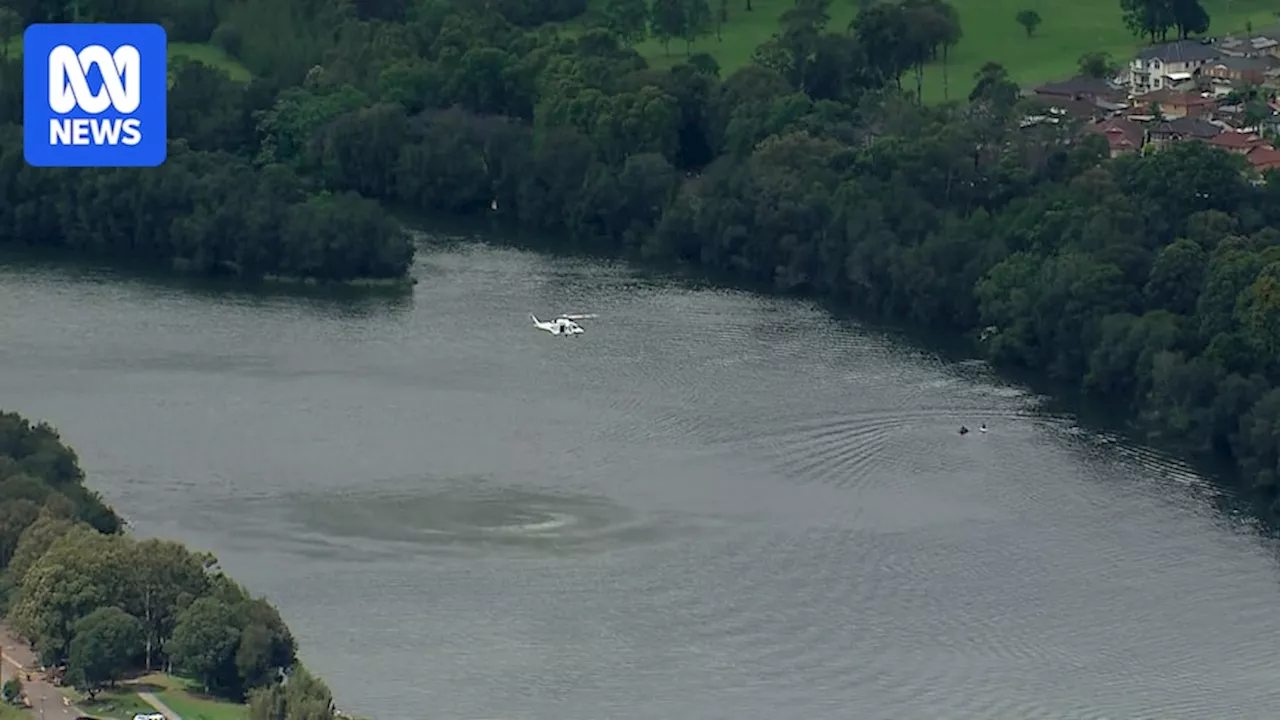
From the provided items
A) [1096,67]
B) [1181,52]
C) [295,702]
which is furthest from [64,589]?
[1181,52]

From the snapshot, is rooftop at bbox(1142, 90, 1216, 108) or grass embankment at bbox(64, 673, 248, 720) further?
rooftop at bbox(1142, 90, 1216, 108)

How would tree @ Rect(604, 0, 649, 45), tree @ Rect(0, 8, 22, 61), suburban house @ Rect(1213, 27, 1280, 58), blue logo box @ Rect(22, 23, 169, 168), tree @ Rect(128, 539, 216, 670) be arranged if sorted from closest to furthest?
blue logo box @ Rect(22, 23, 169, 168) < tree @ Rect(128, 539, 216, 670) < tree @ Rect(0, 8, 22, 61) < suburban house @ Rect(1213, 27, 1280, 58) < tree @ Rect(604, 0, 649, 45)

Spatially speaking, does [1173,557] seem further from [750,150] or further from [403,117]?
[403,117]

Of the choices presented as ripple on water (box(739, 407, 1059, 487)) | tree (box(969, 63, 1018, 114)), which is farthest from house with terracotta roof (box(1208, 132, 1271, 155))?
ripple on water (box(739, 407, 1059, 487))

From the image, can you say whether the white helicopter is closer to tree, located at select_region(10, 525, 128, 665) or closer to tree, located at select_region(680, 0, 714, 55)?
tree, located at select_region(10, 525, 128, 665)

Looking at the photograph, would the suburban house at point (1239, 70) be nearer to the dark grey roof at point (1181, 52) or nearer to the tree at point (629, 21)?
the dark grey roof at point (1181, 52)

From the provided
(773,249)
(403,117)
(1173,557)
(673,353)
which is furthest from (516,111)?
(1173,557)

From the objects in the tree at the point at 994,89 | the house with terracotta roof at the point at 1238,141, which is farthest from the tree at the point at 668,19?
the house with terracotta roof at the point at 1238,141
